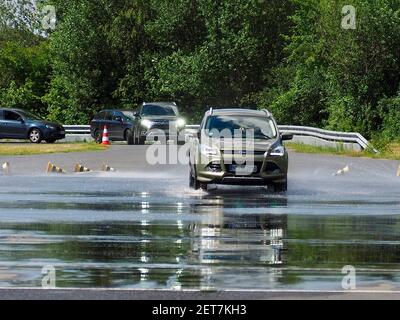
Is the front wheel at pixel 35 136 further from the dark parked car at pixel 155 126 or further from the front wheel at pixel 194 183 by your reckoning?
the front wheel at pixel 194 183

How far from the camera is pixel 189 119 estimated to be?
252ft

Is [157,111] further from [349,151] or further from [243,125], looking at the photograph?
[243,125]

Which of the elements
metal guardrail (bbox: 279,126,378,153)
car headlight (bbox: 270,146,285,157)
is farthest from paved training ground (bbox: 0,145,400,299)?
metal guardrail (bbox: 279,126,378,153)

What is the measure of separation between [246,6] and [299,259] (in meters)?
60.9

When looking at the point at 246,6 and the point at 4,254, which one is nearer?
the point at 4,254

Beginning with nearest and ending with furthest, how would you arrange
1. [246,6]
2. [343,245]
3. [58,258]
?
[58,258] < [343,245] < [246,6]

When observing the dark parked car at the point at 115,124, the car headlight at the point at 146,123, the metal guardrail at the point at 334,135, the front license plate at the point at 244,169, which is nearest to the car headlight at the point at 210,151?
the front license plate at the point at 244,169

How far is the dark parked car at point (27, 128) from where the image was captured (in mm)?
61156

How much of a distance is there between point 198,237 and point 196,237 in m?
0.03

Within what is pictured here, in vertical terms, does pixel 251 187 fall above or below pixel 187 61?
below

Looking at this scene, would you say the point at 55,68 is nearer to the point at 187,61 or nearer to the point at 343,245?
the point at 187,61

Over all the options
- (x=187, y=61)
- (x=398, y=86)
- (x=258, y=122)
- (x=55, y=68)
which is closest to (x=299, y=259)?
(x=258, y=122)

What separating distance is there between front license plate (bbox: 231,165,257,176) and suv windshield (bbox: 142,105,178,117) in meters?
31.8

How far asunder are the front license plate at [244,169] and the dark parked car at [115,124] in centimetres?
3339
